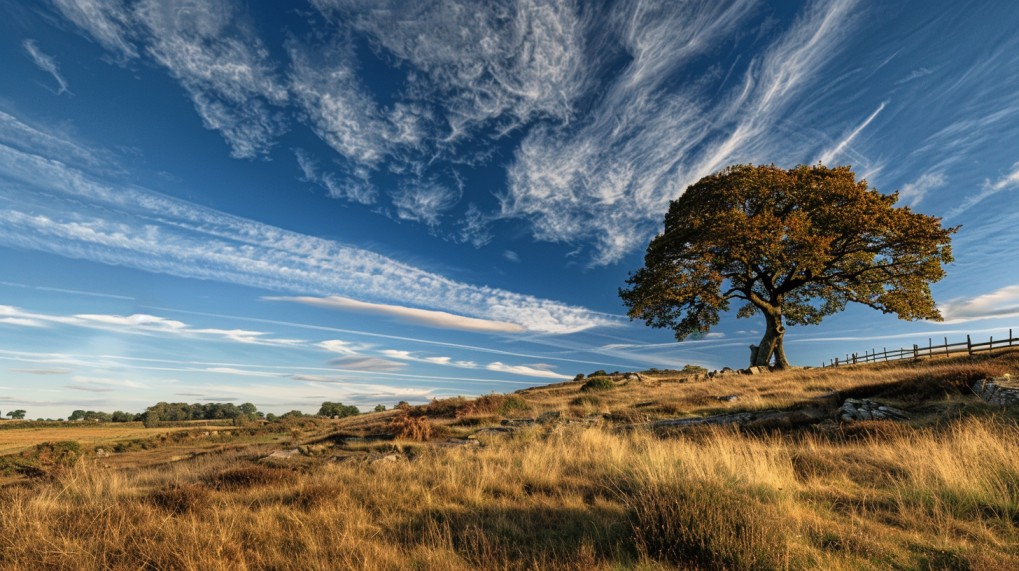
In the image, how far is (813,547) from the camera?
14.3 feet

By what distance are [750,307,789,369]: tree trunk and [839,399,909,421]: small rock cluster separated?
757 inches

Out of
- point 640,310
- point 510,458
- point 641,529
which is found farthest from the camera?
point 640,310

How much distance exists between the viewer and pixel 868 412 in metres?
12.2

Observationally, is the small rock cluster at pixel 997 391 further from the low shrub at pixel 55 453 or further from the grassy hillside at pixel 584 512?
the low shrub at pixel 55 453

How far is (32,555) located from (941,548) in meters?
9.84

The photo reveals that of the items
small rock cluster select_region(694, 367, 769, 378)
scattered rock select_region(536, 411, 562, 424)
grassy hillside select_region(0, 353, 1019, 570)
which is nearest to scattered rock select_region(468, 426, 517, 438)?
scattered rock select_region(536, 411, 562, 424)

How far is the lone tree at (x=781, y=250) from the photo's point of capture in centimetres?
2600

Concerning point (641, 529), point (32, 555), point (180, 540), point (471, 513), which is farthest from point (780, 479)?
point (32, 555)

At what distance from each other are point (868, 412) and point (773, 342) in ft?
66.2

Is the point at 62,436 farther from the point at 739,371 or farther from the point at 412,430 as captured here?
the point at 739,371

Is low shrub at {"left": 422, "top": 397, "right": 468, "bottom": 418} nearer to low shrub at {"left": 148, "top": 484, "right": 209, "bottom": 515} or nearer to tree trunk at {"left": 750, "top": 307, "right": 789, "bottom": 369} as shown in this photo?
low shrub at {"left": 148, "top": 484, "right": 209, "bottom": 515}

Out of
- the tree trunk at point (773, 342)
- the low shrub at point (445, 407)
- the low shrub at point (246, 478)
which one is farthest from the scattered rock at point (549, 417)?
the tree trunk at point (773, 342)

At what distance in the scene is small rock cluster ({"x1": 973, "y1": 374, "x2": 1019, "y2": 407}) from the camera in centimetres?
1105

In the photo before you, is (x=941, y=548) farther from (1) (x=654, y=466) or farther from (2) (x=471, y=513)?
(2) (x=471, y=513)
